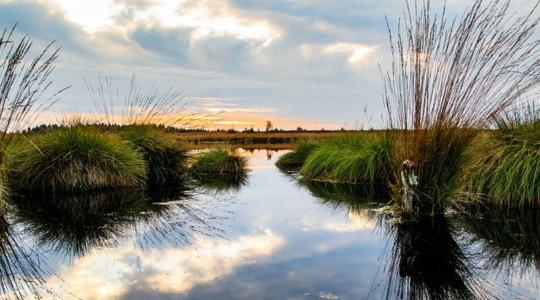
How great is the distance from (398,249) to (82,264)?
8.73 ft

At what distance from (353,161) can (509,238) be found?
18.0ft

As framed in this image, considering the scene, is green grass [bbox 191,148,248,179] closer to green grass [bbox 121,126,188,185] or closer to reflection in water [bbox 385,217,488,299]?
green grass [bbox 121,126,188,185]

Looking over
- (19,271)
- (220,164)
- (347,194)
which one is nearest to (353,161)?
(347,194)

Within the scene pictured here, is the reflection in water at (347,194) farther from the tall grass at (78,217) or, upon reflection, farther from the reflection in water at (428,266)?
the tall grass at (78,217)

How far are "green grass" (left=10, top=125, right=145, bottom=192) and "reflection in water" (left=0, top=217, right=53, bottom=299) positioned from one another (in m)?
3.69

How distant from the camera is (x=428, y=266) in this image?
12.3ft

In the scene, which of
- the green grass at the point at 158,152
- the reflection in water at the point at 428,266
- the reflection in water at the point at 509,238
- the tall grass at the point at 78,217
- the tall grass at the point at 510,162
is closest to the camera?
the reflection in water at the point at 428,266

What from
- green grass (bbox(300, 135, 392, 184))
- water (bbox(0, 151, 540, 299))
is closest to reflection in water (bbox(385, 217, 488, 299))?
water (bbox(0, 151, 540, 299))

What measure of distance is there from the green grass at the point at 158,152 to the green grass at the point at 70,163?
146 cm

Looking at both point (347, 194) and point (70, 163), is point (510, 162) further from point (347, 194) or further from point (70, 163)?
point (70, 163)

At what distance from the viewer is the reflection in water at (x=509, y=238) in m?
3.71

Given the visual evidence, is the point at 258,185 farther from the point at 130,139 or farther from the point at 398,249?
the point at 398,249

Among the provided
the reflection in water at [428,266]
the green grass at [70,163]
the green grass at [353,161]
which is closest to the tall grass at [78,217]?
the green grass at [70,163]

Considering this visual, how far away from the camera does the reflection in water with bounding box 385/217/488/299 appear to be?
3.16m
